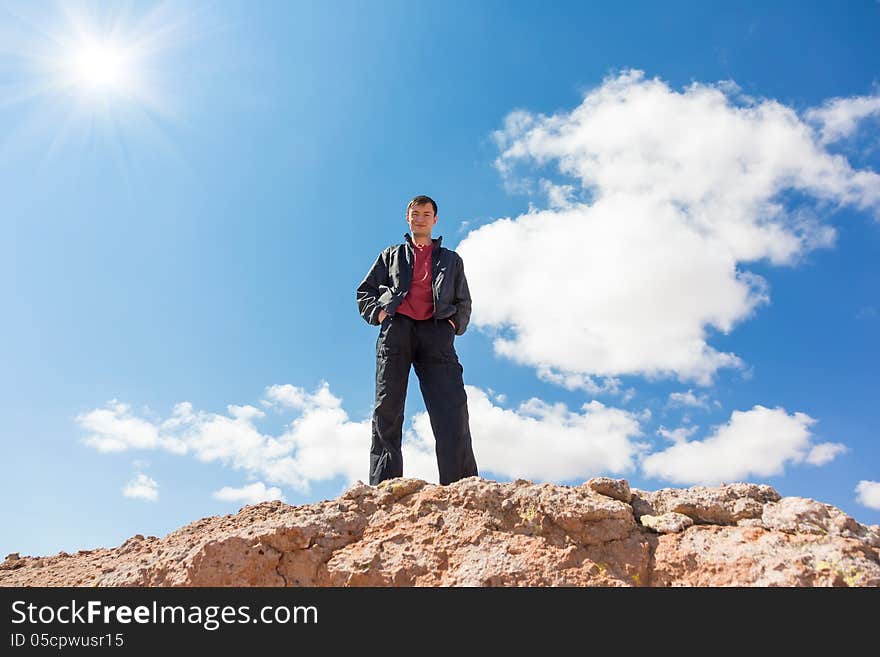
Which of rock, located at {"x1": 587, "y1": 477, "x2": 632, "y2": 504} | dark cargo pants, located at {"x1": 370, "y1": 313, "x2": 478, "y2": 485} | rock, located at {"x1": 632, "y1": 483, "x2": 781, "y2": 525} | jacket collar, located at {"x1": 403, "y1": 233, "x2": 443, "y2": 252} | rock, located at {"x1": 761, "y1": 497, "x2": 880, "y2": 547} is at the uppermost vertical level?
jacket collar, located at {"x1": 403, "y1": 233, "x2": 443, "y2": 252}

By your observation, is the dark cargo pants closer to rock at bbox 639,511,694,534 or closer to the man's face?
the man's face

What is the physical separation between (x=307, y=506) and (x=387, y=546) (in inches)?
31.8

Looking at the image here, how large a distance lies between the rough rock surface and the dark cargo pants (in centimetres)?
161

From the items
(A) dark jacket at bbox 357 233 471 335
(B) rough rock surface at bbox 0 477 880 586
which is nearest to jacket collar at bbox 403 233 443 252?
(A) dark jacket at bbox 357 233 471 335

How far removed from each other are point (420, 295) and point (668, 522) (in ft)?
10.4

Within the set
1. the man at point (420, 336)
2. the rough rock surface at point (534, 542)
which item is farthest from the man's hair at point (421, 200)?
the rough rock surface at point (534, 542)

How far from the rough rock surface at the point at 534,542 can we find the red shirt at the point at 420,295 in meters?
2.26

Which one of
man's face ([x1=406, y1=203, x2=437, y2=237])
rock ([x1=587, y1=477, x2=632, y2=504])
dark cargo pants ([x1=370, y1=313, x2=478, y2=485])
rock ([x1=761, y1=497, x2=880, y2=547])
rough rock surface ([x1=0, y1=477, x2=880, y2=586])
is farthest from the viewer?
man's face ([x1=406, y1=203, x2=437, y2=237])

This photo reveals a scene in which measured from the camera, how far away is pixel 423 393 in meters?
6.02

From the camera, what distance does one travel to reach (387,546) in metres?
3.63

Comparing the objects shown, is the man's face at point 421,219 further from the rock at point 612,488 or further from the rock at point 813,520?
the rock at point 813,520

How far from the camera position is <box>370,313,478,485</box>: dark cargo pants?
5.68 meters

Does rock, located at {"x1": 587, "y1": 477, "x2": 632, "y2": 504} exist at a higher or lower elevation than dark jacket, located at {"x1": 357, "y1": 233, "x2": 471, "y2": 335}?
lower
